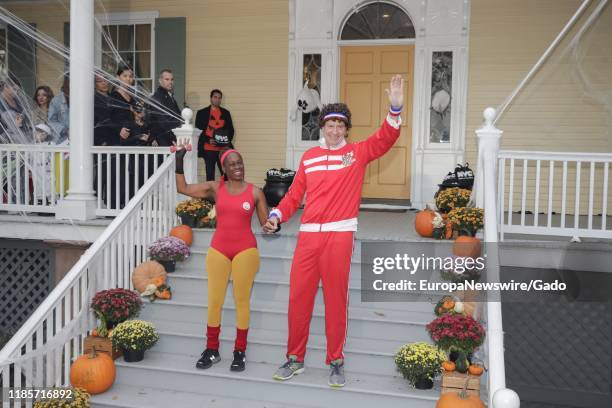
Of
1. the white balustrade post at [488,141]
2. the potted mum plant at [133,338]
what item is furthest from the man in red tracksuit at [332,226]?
the white balustrade post at [488,141]

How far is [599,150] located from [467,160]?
1957 mm

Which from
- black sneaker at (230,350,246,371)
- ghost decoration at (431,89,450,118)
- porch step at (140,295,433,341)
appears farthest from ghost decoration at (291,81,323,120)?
black sneaker at (230,350,246,371)

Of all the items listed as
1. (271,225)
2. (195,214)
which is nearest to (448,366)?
(271,225)

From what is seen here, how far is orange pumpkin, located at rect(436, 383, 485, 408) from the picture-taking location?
3816 mm

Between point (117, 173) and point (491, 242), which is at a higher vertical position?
point (117, 173)

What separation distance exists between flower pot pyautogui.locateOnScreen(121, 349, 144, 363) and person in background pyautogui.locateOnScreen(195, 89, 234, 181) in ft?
13.4

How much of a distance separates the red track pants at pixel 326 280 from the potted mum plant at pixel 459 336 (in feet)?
2.09

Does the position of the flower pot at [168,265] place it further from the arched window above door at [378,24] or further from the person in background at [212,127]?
the arched window above door at [378,24]

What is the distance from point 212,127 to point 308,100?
142 centimetres

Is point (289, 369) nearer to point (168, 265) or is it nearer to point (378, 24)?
point (168, 265)

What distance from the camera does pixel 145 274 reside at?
5.63m

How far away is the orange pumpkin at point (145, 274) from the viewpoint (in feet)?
18.3

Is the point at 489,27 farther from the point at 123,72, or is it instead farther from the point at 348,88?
the point at 123,72

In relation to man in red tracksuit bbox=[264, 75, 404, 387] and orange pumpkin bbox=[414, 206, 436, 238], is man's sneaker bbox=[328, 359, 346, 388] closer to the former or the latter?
man in red tracksuit bbox=[264, 75, 404, 387]
